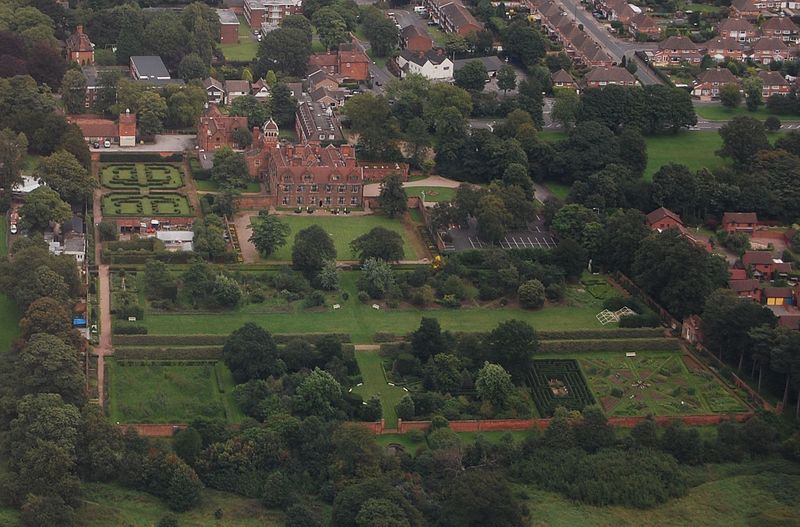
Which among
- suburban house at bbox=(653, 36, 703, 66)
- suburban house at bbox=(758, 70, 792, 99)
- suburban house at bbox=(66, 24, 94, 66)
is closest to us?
suburban house at bbox=(66, 24, 94, 66)

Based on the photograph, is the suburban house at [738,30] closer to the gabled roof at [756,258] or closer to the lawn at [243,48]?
the lawn at [243,48]

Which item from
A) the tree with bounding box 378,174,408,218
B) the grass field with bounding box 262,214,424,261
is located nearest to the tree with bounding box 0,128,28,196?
the grass field with bounding box 262,214,424,261

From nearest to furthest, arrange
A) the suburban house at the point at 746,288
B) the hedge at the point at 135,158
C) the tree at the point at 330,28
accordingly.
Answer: the suburban house at the point at 746,288 < the hedge at the point at 135,158 < the tree at the point at 330,28

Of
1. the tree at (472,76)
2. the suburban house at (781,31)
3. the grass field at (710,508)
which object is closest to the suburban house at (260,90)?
the tree at (472,76)

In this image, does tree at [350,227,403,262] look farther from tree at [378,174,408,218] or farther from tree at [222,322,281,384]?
tree at [222,322,281,384]

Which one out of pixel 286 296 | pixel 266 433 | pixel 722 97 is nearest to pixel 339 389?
pixel 266 433

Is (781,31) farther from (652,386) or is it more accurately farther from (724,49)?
(652,386)
